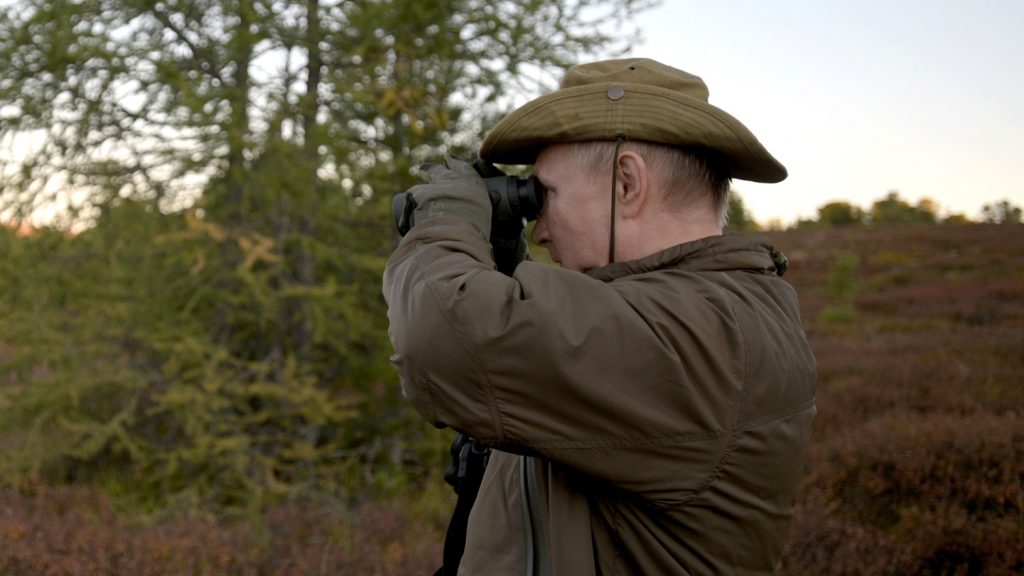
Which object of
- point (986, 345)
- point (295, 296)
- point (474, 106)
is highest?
point (474, 106)

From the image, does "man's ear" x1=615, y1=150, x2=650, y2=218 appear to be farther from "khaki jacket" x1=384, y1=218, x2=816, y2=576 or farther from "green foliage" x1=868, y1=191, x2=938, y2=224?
"green foliage" x1=868, y1=191, x2=938, y2=224

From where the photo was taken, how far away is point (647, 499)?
1.30 m

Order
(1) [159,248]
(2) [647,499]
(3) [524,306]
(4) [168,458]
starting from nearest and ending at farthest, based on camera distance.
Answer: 1. (3) [524,306]
2. (2) [647,499]
3. (1) [159,248]
4. (4) [168,458]

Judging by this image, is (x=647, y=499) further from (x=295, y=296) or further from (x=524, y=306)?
(x=295, y=296)

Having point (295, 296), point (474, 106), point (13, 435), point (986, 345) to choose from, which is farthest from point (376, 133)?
point (986, 345)

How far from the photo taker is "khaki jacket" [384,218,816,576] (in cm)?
121

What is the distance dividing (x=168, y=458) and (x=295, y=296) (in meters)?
1.47

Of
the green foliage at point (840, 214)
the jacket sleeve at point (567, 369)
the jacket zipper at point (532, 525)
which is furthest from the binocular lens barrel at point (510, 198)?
the green foliage at point (840, 214)

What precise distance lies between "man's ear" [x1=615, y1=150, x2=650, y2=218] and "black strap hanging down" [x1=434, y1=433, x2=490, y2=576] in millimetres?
630

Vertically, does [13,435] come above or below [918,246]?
below

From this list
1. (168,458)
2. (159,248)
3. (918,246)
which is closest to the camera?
(159,248)

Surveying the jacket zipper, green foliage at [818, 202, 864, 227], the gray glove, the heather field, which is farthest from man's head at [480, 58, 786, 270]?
green foliage at [818, 202, 864, 227]

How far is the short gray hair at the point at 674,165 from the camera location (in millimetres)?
1428

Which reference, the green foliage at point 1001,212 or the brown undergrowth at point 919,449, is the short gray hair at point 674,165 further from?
the green foliage at point 1001,212
